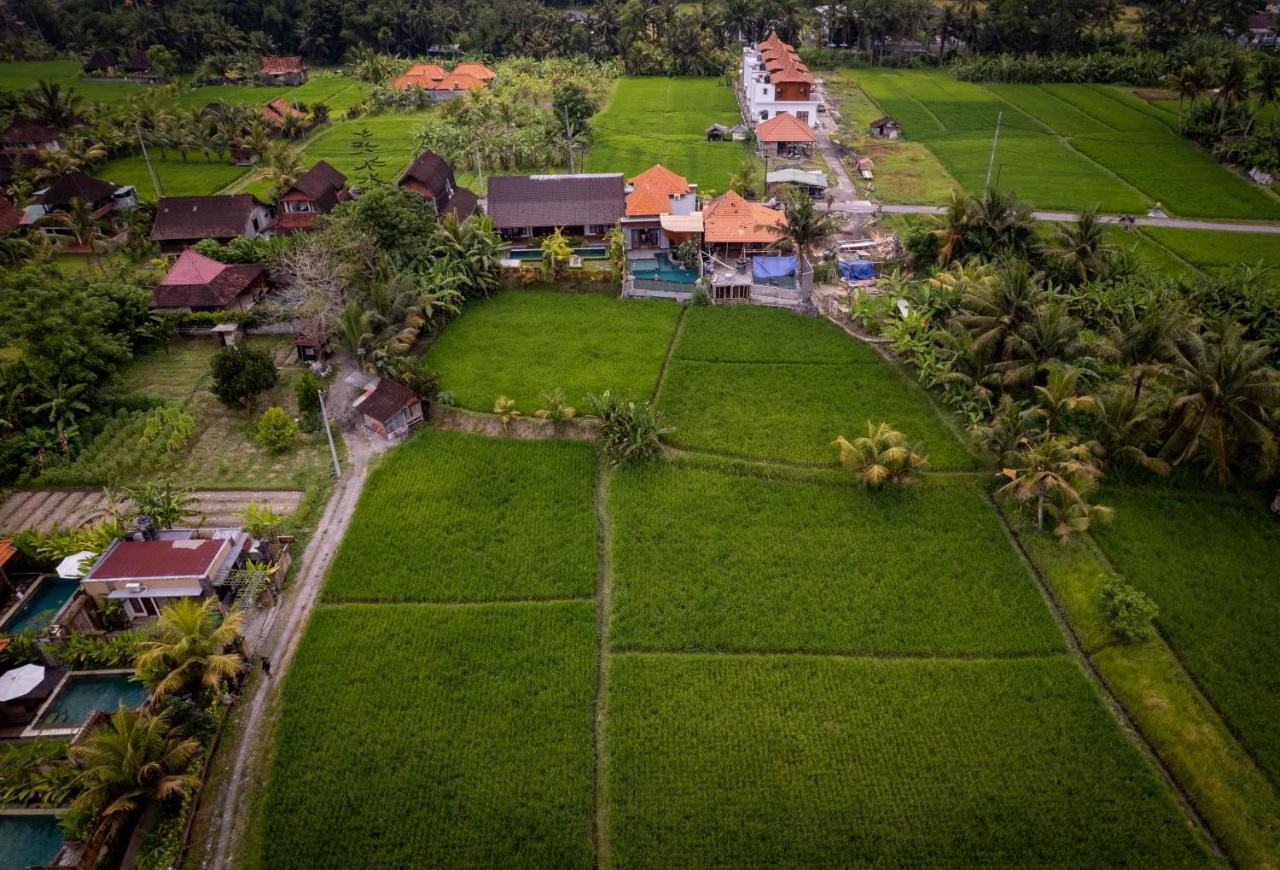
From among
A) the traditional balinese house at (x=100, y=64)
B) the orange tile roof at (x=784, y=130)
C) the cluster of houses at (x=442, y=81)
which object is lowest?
the orange tile roof at (x=784, y=130)

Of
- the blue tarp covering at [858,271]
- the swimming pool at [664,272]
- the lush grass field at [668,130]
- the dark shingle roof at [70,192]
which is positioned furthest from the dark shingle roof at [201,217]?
the blue tarp covering at [858,271]

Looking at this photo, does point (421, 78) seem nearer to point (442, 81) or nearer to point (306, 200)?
point (442, 81)

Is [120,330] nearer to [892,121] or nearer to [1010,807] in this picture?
[1010,807]

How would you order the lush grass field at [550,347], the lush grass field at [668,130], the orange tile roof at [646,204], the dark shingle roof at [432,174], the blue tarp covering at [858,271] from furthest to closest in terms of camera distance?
the lush grass field at [668,130] < the dark shingle roof at [432,174] < the orange tile roof at [646,204] < the blue tarp covering at [858,271] < the lush grass field at [550,347]

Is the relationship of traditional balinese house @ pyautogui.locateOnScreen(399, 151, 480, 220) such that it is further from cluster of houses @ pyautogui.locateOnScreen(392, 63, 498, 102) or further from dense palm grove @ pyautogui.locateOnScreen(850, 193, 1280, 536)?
cluster of houses @ pyautogui.locateOnScreen(392, 63, 498, 102)

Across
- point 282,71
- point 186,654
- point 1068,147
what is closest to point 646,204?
point 186,654

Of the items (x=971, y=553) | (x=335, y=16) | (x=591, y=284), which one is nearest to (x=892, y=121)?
(x=591, y=284)

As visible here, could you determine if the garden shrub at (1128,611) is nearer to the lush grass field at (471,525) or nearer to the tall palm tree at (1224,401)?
the tall palm tree at (1224,401)
